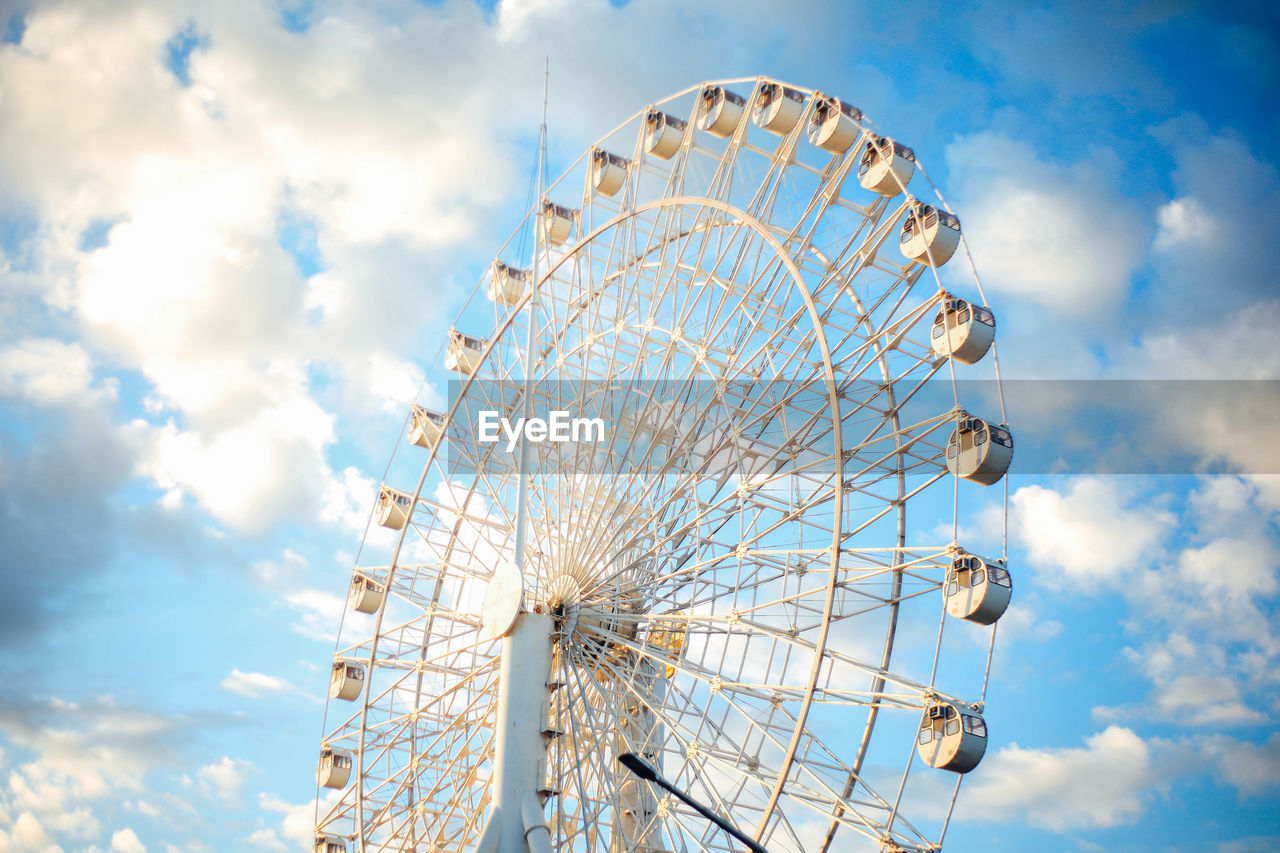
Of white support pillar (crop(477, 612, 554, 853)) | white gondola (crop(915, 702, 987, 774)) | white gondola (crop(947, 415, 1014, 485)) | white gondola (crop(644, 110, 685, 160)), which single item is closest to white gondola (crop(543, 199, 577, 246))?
white gondola (crop(644, 110, 685, 160))

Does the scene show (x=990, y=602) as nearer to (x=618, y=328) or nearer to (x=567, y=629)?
(x=567, y=629)

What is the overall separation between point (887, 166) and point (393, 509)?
16.8 metres

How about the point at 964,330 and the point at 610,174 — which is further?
the point at 610,174

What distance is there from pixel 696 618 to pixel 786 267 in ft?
23.1

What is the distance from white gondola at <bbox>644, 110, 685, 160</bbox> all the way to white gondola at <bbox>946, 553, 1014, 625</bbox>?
40.9 ft

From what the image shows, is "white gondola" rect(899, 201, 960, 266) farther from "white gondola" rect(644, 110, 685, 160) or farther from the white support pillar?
the white support pillar

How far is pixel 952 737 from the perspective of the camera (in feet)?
62.6

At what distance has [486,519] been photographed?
29.5 metres

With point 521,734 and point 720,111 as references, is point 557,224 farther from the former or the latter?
point 521,734

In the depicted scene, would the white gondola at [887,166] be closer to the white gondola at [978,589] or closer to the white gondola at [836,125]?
the white gondola at [836,125]

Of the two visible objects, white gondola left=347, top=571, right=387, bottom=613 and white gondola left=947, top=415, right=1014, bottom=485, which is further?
white gondola left=347, top=571, right=387, bottom=613

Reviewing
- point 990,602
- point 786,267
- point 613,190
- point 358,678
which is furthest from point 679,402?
point 358,678

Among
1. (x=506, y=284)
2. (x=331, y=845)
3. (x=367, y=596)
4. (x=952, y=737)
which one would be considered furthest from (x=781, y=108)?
(x=331, y=845)

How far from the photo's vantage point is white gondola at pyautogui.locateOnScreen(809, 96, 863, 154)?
23672 millimetres
